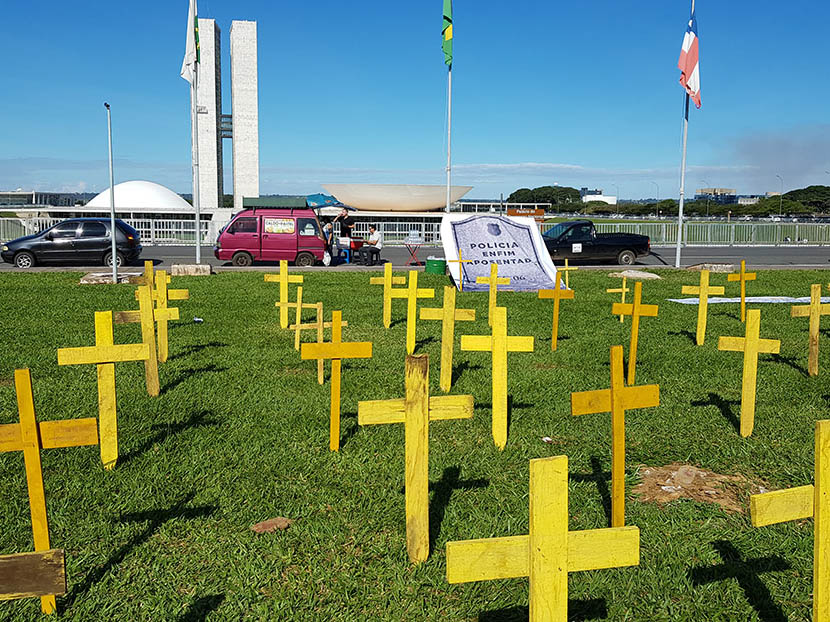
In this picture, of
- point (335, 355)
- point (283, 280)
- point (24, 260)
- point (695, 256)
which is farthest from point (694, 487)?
point (695, 256)

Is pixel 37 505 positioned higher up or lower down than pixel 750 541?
higher up

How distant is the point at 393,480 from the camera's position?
4.58 metres

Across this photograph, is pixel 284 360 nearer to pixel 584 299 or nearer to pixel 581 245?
pixel 584 299

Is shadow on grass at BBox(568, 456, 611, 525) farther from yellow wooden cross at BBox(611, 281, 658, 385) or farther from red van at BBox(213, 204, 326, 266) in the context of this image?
red van at BBox(213, 204, 326, 266)

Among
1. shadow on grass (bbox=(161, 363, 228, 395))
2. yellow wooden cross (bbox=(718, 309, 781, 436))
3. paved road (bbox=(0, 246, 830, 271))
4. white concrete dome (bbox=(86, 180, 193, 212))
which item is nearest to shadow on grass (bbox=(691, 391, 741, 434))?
yellow wooden cross (bbox=(718, 309, 781, 436))

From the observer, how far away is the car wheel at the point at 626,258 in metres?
24.1

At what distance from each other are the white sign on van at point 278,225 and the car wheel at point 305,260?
850mm

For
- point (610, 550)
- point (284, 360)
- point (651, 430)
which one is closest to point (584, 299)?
point (284, 360)

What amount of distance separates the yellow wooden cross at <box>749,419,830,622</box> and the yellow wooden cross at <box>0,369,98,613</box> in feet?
8.76

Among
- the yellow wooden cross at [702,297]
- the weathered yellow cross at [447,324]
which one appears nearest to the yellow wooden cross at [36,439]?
the weathered yellow cross at [447,324]

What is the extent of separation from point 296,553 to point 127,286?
44.4ft

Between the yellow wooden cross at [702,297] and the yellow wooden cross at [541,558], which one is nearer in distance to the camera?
the yellow wooden cross at [541,558]

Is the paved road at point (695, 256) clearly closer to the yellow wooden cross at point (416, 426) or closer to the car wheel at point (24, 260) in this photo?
the car wheel at point (24, 260)

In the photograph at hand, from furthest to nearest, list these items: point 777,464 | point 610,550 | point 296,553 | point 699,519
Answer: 1. point 777,464
2. point 699,519
3. point 296,553
4. point 610,550
